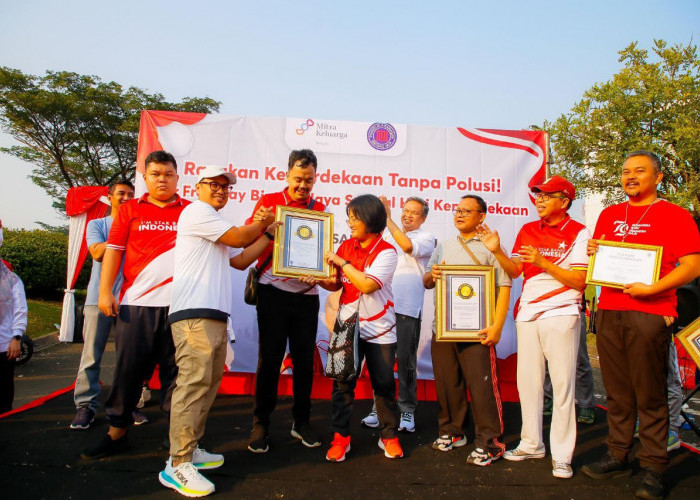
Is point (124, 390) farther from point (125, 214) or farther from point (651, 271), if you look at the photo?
point (651, 271)

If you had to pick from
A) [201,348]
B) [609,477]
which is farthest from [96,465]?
[609,477]

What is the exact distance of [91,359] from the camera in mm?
3686

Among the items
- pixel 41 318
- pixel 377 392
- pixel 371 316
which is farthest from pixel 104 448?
pixel 41 318

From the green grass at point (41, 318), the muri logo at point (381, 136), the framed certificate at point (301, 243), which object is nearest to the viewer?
the framed certificate at point (301, 243)

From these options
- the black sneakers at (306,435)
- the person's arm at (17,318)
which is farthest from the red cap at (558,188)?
the person's arm at (17,318)

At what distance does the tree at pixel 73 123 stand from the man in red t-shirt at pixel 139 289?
47.4 feet

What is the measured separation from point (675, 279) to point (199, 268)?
2683mm

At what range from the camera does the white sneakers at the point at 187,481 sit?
8.16 ft

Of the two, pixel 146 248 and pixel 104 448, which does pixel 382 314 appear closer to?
pixel 146 248

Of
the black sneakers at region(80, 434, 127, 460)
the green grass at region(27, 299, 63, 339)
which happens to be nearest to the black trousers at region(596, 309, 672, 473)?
the black sneakers at region(80, 434, 127, 460)

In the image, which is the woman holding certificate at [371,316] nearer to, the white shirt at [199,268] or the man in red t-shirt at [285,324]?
the man in red t-shirt at [285,324]

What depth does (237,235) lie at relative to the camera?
2715 millimetres

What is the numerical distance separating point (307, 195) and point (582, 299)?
6.39 ft

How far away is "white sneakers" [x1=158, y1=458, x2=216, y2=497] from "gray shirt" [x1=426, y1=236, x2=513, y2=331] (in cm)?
172
